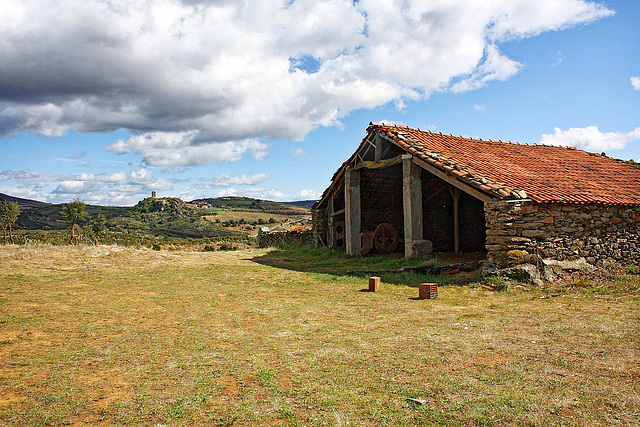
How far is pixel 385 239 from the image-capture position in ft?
52.9

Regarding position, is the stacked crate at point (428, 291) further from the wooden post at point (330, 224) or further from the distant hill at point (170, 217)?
the distant hill at point (170, 217)

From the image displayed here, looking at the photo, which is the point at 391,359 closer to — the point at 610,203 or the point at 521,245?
the point at 521,245

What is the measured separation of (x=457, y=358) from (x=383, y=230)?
39.1 feet

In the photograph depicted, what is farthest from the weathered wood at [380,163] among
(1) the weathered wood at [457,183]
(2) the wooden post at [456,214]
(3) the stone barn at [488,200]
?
(2) the wooden post at [456,214]

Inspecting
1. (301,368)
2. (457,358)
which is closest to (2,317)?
(301,368)

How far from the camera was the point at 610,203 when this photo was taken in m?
10.2

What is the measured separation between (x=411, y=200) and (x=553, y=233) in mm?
3984

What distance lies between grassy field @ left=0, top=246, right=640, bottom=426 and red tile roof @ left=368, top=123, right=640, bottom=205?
103 inches

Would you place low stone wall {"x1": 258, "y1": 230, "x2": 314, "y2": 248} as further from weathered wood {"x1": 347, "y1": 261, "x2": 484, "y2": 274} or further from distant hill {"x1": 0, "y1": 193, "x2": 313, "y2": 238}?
distant hill {"x1": 0, "y1": 193, "x2": 313, "y2": 238}

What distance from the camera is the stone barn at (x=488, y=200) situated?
9148 mm

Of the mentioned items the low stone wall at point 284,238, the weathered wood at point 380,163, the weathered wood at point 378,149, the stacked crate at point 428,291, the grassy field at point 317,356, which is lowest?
the grassy field at point 317,356

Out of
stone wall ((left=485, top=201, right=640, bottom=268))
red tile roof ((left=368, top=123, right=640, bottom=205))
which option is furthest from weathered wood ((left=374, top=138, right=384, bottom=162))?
stone wall ((left=485, top=201, right=640, bottom=268))

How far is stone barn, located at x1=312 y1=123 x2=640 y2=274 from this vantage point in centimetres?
915

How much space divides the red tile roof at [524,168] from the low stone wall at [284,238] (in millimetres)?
7781
